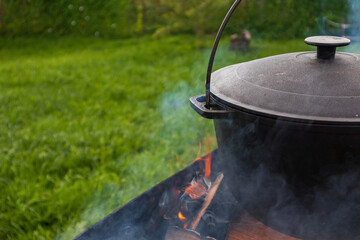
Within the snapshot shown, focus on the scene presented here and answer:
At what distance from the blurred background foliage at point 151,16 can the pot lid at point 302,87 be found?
4144mm

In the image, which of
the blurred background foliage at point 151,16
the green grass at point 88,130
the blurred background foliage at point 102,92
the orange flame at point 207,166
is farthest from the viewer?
the blurred background foliage at point 151,16

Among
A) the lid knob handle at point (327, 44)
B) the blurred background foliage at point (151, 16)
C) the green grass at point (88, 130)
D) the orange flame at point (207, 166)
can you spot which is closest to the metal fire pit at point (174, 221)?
the orange flame at point (207, 166)

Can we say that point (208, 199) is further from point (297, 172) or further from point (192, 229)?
point (297, 172)

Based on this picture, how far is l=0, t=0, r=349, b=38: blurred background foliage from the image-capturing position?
5.21 meters

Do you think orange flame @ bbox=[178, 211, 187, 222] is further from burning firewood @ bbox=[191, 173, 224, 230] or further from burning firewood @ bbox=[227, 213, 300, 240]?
burning firewood @ bbox=[227, 213, 300, 240]

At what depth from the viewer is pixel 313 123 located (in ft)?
3.27

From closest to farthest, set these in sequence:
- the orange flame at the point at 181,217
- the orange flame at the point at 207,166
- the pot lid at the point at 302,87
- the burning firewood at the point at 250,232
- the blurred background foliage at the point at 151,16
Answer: the pot lid at the point at 302,87 → the burning firewood at the point at 250,232 → the orange flame at the point at 181,217 → the orange flame at the point at 207,166 → the blurred background foliage at the point at 151,16

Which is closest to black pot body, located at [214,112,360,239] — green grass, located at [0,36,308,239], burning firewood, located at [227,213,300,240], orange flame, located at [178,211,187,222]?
burning firewood, located at [227,213,300,240]

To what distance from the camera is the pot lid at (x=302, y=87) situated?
3.38 feet

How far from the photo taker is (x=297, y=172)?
1.13m

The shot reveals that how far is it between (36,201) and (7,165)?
57 cm

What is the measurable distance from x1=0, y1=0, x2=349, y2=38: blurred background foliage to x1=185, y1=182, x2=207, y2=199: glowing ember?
3960mm

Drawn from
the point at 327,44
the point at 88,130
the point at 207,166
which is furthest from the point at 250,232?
the point at 88,130

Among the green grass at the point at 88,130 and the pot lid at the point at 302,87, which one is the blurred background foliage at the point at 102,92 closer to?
the green grass at the point at 88,130
